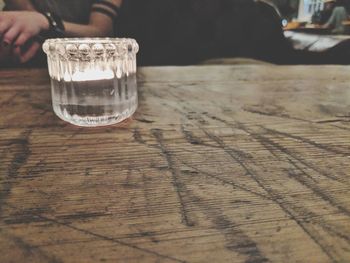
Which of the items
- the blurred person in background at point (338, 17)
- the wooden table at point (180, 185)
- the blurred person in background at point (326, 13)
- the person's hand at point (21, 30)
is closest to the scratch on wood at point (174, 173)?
the wooden table at point (180, 185)

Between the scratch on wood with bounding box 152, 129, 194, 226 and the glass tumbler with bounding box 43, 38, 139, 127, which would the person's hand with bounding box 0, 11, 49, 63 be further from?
the scratch on wood with bounding box 152, 129, 194, 226

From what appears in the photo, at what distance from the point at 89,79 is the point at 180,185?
0.21 metres

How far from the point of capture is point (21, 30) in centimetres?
93

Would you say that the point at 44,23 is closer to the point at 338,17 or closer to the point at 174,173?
the point at 174,173

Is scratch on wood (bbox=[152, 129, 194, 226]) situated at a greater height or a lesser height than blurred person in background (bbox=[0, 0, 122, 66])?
lesser

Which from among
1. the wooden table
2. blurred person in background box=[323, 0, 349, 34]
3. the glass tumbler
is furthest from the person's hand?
blurred person in background box=[323, 0, 349, 34]

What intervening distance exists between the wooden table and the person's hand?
0.40 metres

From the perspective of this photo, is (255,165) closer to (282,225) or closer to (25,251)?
(282,225)

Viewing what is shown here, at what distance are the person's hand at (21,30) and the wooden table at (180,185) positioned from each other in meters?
0.40

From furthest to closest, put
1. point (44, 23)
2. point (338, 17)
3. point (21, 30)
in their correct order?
point (338, 17) < point (44, 23) < point (21, 30)

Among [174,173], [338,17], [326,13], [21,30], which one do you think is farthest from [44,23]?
[326,13]

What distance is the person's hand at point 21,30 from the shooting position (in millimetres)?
901

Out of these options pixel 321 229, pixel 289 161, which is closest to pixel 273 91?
pixel 289 161

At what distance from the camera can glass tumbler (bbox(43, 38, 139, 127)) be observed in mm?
439
